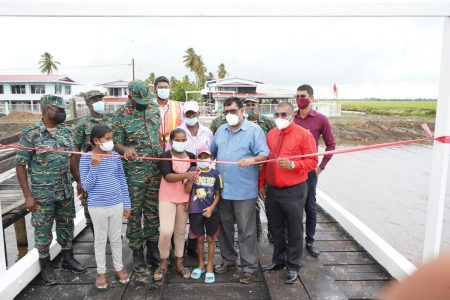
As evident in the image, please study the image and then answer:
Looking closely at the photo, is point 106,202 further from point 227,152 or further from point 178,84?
point 178,84

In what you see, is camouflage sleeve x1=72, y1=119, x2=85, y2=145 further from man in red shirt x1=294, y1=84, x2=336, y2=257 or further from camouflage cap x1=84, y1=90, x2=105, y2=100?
man in red shirt x1=294, y1=84, x2=336, y2=257

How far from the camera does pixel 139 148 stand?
3.43 metres

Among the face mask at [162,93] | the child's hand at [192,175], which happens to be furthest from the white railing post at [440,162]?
the face mask at [162,93]

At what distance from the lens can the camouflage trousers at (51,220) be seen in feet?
10.8

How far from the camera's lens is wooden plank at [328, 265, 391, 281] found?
356 centimetres

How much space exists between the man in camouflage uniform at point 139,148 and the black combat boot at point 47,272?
0.78 meters

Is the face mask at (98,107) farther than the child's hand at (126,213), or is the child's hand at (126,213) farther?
the face mask at (98,107)

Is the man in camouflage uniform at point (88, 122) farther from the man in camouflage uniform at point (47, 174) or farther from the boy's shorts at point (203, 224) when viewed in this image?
the boy's shorts at point (203, 224)

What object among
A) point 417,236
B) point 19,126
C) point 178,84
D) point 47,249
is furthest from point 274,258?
point 178,84

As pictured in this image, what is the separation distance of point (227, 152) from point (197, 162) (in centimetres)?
31

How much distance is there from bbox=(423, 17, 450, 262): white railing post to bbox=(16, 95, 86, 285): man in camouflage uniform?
11.2 feet

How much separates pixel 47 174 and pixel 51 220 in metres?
0.47

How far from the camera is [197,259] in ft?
12.8

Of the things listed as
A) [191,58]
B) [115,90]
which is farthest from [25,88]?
[191,58]
